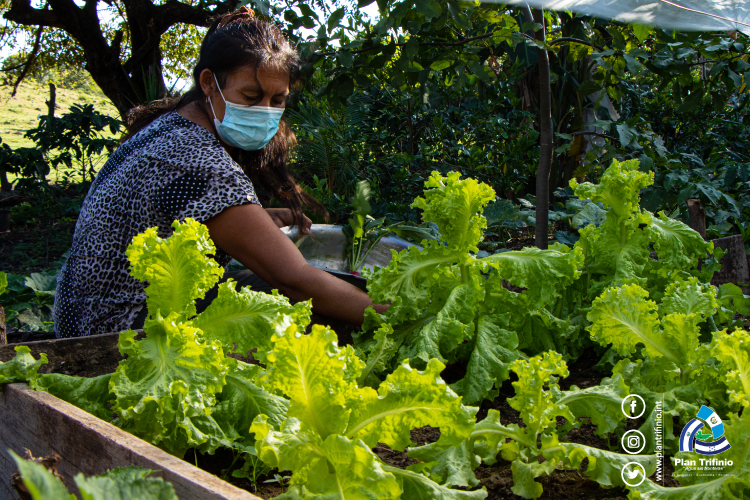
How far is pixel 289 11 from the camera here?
2174mm

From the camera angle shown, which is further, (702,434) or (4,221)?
(4,221)

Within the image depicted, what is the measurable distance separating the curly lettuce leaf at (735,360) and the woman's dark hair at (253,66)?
5.50ft

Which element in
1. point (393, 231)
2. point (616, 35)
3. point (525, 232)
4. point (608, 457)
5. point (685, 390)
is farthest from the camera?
point (525, 232)

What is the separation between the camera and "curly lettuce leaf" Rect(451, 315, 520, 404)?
128cm

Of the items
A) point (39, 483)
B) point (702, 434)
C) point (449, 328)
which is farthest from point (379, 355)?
point (39, 483)

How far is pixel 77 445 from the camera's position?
3.29 ft

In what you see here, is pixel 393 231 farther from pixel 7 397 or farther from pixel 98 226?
pixel 7 397

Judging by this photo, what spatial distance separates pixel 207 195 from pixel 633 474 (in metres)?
1.41

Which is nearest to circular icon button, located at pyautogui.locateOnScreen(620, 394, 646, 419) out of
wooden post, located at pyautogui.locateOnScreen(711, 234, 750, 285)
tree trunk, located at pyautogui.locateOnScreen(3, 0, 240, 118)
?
wooden post, located at pyautogui.locateOnScreen(711, 234, 750, 285)

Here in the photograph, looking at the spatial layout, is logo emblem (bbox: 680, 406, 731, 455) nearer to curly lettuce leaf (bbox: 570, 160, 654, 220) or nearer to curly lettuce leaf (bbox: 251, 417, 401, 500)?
→ curly lettuce leaf (bbox: 251, 417, 401, 500)

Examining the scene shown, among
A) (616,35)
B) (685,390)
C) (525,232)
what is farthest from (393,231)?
(525,232)

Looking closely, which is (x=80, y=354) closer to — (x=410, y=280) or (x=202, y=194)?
(x=202, y=194)

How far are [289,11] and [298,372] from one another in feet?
5.69

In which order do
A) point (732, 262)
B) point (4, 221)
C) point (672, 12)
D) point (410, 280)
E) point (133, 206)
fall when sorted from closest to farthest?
point (410, 280) < point (672, 12) < point (133, 206) < point (732, 262) < point (4, 221)
